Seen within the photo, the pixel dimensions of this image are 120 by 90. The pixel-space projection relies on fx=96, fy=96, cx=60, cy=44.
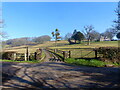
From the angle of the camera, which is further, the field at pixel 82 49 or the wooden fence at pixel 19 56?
Answer: the wooden fence at pixel 19 56

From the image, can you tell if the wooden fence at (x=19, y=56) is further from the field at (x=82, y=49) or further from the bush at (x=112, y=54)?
the bush at (x=112, y=54)

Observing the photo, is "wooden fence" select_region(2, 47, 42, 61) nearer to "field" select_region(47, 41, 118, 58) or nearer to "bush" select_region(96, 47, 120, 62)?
"field" select_region(47, 41, 118, 58)

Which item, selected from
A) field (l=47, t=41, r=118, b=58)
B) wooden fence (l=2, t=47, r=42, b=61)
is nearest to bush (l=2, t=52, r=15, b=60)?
wooden fence (l=2, t=47, r=42, b=61)

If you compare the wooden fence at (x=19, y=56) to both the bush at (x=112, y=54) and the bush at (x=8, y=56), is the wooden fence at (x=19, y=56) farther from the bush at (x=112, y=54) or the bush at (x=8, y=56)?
the bush at (x=112, y=54)

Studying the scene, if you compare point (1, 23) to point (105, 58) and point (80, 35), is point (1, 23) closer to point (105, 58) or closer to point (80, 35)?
point (105, 58)

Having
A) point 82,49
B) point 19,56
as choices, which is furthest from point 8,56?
point 82,49

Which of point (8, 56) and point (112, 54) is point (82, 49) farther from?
point (8, 56)

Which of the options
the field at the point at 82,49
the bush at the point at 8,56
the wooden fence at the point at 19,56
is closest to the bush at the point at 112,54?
the field at the point at 82,49

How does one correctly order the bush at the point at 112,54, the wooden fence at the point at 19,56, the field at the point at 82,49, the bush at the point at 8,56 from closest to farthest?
the bush at the point at 112,54, the field at the point at 82,49, the wooden fence at the point at 19,56, the bush at the point at 8,56

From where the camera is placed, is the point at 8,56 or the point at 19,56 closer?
the point at 19,56

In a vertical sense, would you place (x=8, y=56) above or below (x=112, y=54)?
below

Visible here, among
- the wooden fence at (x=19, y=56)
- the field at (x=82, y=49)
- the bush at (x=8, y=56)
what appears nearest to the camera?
the field at (x=82, y=49)

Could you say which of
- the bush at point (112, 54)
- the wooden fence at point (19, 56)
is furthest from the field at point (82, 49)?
the wooden fence at point (19, 56)

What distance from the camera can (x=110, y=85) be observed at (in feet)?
13.2
